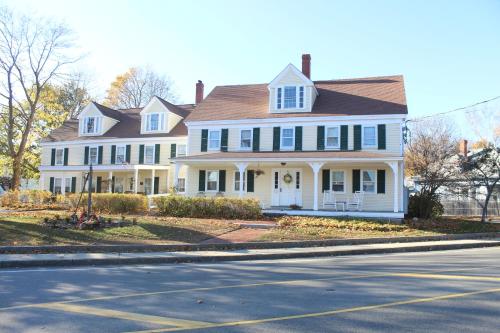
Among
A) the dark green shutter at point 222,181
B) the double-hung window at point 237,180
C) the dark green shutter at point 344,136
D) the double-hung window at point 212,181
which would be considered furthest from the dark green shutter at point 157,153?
the dark green shutter at point 344,136

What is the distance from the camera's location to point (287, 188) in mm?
26078

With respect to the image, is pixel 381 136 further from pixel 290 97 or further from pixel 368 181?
pixel 290 97

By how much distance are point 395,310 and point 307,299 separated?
53.2 inches

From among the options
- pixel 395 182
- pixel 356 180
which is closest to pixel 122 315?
pixel 395 182

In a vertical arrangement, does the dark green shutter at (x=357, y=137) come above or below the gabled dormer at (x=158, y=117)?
below

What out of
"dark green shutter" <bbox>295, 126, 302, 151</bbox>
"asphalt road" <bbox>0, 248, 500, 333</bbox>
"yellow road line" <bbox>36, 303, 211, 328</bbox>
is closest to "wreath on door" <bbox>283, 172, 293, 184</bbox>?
"dark green shutter" <bbox>295, 126, 302, 151</bbox>

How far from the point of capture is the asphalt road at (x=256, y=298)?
18.4ft

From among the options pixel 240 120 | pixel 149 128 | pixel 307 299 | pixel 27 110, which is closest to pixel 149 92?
pixel 27 110

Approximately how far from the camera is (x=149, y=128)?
3425cm

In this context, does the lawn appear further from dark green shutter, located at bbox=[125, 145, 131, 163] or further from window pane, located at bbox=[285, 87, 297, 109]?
dark green shutter, located at bbox=[125, 145, 131, 163]

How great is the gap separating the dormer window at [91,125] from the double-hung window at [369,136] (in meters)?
21.8

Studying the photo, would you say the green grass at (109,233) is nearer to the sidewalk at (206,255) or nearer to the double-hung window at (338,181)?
the sidewalk at (206,255)

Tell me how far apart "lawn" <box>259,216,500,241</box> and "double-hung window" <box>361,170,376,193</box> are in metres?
3.55

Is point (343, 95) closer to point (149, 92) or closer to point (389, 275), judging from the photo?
point (389, 275)
